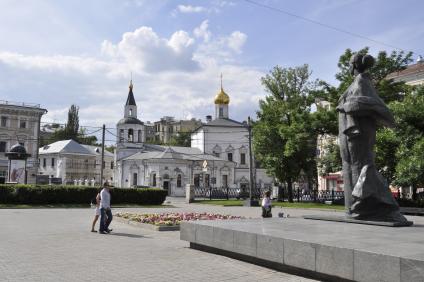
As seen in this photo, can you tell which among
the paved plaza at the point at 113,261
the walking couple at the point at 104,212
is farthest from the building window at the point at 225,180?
the paved plaza at the point at 113,261

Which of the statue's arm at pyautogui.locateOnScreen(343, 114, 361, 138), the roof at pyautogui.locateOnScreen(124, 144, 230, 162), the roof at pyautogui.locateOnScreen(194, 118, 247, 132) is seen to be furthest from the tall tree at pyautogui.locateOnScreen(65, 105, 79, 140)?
the statue's arm at pyautogui.locateOnScreen(343, 114, 361, 138)

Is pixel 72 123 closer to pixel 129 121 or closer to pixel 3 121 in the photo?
pixel 129 121

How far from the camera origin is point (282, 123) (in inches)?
1686

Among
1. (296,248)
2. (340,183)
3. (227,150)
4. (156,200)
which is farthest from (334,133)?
(227,150)

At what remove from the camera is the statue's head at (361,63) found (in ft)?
35.1

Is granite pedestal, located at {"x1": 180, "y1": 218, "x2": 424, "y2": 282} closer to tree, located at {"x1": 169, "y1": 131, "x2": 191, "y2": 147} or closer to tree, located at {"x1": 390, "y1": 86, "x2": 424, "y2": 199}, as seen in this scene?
tree, located at {"x1": 390, "y1": 86, "x2": 424, "y2": 199}

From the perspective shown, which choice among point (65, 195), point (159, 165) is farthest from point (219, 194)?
point (65, 195)

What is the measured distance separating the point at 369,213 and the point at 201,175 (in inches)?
2451

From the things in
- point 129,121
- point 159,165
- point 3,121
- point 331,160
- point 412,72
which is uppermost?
point 412,72

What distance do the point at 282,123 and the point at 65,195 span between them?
2098 cm

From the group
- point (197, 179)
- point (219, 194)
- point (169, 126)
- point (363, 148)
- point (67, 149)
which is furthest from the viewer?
point (169, 126)

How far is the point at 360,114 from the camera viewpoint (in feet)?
33.7

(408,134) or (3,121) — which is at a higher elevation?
(3,121)

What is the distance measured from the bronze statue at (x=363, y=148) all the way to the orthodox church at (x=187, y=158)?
171 feet
